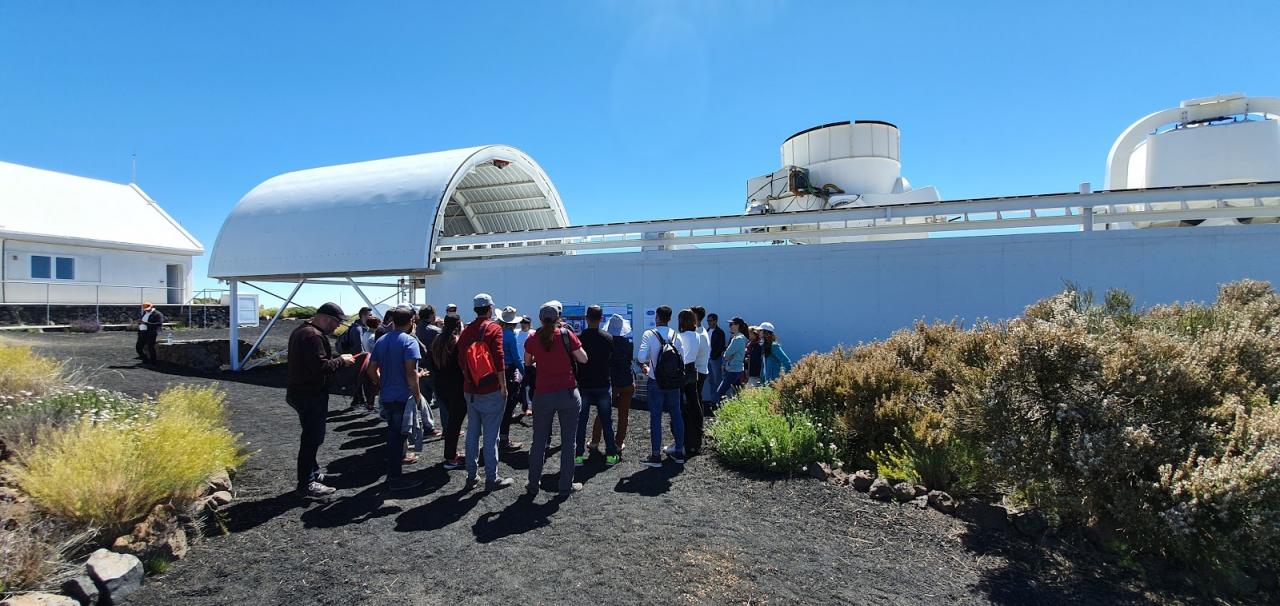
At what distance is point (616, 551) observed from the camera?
4.64 metres

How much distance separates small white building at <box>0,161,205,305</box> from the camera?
22625mm

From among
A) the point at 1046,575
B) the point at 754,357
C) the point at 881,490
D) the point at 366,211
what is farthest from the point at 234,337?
the point at 1046,575

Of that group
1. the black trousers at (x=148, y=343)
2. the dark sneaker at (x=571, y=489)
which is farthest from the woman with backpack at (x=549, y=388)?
the black trousers at (x=148, y=343)

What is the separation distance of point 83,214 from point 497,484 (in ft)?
96.6

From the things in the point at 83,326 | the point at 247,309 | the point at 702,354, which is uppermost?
the point at 247,309

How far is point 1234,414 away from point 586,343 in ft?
17.1

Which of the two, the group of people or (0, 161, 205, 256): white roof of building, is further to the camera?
(0, 161, 205, 256): white roof of building

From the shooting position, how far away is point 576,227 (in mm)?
13039

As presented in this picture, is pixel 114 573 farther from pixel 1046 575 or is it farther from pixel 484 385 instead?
pixel 1046 575

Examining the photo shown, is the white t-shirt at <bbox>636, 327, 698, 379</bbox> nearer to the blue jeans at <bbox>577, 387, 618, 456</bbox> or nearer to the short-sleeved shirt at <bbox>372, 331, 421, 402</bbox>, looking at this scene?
the blue jeans at <bbox>577, 387, 618, 456</bbox>

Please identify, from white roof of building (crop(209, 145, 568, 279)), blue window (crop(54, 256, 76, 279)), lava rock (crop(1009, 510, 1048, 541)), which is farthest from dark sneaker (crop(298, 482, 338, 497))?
blue window (crop(54, 256, 76, 279))

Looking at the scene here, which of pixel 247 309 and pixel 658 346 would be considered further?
pixel 247 309

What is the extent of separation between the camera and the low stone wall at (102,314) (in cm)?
2048

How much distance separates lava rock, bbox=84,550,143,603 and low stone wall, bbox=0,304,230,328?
2296 cm
